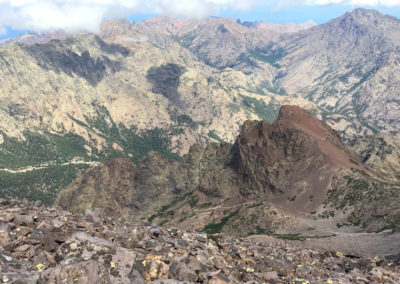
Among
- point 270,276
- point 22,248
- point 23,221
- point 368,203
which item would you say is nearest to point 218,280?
point 270,276

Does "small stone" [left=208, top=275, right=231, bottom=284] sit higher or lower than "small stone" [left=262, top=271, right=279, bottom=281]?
higher

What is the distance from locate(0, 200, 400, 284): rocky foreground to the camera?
31438mm

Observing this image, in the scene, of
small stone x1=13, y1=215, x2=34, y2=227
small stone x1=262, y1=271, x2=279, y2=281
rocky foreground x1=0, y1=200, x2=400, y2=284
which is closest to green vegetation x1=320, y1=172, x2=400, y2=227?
rocky foreground x1=0, y1=200, x2=400, y2=284

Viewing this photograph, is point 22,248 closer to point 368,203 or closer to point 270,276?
point 270,276

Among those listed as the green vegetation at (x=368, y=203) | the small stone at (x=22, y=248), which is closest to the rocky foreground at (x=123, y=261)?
the small stone at (x=22, y=248)

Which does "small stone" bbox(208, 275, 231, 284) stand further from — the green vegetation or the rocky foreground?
the green vegetation

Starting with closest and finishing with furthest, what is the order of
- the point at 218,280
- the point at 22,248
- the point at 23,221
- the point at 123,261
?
the point at 218,280 < the point at 123,261 < the point at 22,248 < the point at 23,221

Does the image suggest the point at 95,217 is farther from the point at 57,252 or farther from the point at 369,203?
the point at 369,203

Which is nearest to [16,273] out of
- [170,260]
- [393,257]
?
[170,260]

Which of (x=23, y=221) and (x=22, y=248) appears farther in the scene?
(x=23, y=221)

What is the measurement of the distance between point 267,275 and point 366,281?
42.6 feet

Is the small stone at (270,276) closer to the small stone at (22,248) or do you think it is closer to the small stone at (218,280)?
the small stone at (218,280)

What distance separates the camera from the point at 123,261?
34.7 m

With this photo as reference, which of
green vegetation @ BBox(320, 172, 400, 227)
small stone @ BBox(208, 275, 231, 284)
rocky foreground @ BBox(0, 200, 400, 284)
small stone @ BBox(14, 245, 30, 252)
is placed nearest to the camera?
A: rocky foreground @ BBox(0, 200, 400, 284)
